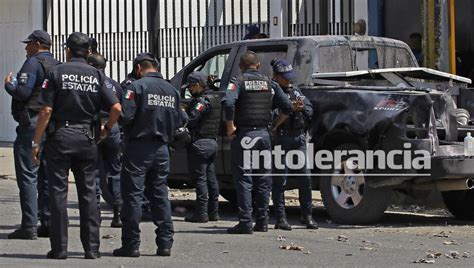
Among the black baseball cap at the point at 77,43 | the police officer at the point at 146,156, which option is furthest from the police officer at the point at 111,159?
the black baseball cap at the point at 77,43

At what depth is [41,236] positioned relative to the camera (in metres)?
11.3

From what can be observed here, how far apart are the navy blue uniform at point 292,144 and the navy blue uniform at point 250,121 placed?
28 centimetres

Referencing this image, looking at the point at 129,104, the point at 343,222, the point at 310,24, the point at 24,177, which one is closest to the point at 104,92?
the point at 129,104

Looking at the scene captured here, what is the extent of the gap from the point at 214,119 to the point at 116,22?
9791 millimetres

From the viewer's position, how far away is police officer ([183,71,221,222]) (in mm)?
12734

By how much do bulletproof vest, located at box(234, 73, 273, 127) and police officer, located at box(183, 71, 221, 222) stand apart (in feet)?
3.32

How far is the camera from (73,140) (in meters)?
9.74

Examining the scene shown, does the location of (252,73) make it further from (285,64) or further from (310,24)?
(310,24)

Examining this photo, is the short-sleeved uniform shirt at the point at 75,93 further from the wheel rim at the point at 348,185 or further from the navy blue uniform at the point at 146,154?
the wheel rim at the point at 348,185

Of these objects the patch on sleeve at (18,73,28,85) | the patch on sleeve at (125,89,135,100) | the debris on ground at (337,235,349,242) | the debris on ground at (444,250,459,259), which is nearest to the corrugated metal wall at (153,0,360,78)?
the debris on ground at (337,235,349,242)

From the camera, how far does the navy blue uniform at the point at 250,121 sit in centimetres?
1170

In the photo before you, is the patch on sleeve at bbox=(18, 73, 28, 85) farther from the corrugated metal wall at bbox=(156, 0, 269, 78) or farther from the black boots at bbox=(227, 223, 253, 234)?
the corrugated metal wall at bbox=(156, 0, 269, 78)

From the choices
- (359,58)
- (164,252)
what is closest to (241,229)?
(164,252)

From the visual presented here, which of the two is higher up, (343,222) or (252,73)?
(252,73)
